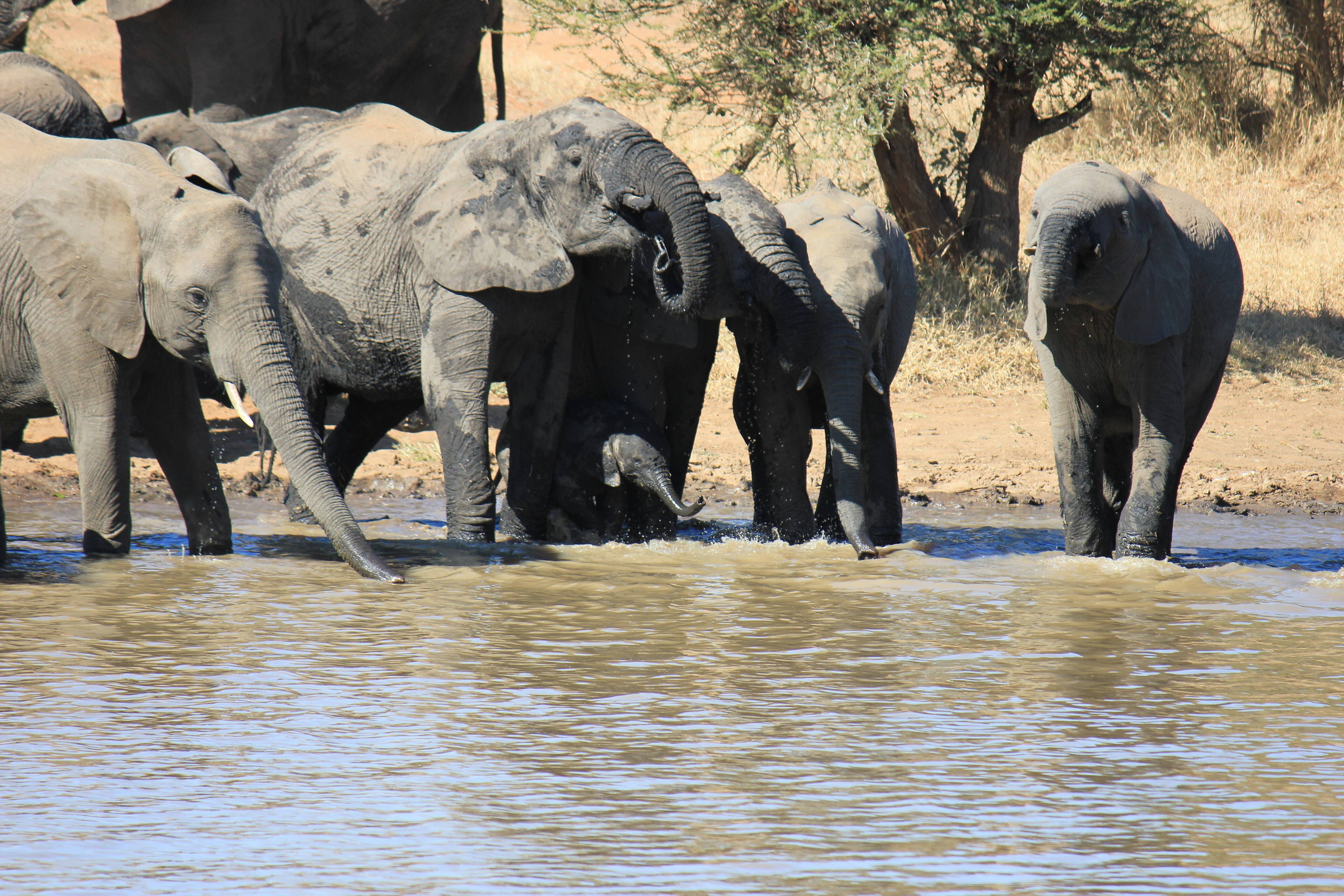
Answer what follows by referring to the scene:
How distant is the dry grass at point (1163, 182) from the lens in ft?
39.9

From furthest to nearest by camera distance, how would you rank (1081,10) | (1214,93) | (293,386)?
1. (1214,93)
2. (1081,10)
3. (293,386)

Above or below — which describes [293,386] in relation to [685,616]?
above

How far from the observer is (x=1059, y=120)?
A: 13422mm

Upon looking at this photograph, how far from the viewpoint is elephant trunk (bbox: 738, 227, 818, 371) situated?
24.4 feet

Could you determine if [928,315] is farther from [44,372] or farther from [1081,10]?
[44,372]

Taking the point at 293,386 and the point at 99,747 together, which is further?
the point at 293,386

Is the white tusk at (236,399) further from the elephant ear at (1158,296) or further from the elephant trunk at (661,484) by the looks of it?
the elephant ear at (1158,296)

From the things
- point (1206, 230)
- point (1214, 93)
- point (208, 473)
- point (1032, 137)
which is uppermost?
point (1214, 93)

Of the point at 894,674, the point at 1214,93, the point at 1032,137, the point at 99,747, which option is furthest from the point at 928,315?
the point at 99,747

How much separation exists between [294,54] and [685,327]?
4464 millimetres

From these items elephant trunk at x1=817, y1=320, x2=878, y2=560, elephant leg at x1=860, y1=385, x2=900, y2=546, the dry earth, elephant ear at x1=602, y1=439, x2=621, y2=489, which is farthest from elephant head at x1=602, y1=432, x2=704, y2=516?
the dry earth

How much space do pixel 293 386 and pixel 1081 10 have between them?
25.2 feet

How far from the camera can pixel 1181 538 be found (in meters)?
8.51

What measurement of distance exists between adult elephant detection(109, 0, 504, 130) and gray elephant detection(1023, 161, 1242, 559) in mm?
5095
